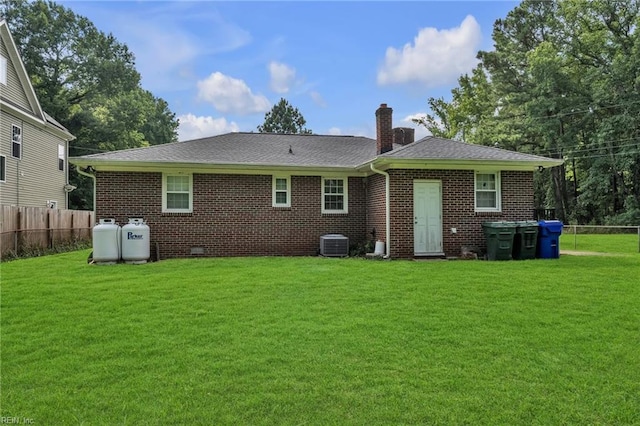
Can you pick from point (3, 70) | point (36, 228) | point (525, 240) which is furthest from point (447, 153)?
point (3, 70)

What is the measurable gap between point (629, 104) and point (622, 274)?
23761 millimetres

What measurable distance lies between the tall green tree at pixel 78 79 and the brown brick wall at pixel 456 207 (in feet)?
86.9

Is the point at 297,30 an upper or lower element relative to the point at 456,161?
upper

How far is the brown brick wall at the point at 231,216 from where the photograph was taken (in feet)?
41.5

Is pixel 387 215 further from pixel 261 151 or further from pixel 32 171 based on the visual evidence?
pixel 32 171

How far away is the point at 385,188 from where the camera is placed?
496 inches

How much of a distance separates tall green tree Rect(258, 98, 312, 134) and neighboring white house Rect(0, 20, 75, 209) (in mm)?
34528

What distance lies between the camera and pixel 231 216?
13.3 metres

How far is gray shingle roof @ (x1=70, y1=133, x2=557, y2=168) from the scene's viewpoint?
12.5 metres

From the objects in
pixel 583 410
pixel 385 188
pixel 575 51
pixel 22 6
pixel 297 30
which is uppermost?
pixel 22 6

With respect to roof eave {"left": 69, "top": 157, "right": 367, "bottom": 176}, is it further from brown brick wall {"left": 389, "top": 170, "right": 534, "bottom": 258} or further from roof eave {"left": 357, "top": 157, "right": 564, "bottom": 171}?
brown brick wall {"left": 389, "top": 170, "right": 534, "bottom": 258}

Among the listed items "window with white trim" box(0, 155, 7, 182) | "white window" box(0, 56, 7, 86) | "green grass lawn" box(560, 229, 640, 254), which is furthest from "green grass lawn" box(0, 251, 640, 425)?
"white window" box(0, 56, 7, 86)

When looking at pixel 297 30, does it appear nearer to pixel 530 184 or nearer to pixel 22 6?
pixel 530 184

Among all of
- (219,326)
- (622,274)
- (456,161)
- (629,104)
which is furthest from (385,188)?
(629,104)
